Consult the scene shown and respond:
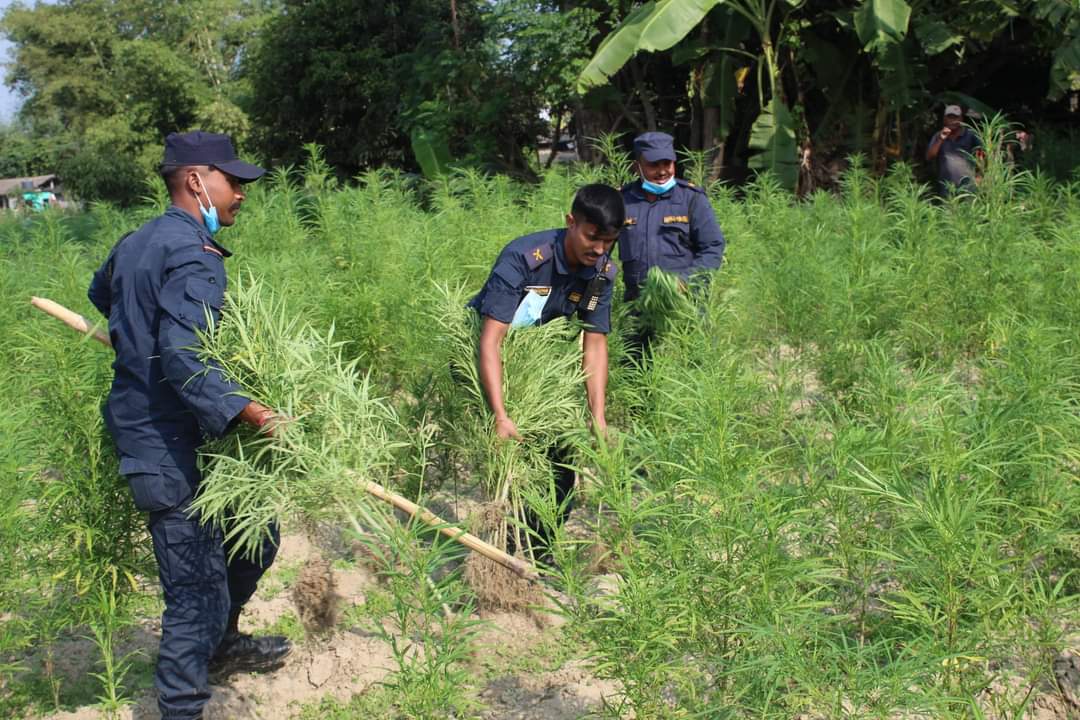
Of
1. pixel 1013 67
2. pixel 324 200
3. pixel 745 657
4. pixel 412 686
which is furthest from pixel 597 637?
pixel 1013 67

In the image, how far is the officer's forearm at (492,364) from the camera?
11.4 feet

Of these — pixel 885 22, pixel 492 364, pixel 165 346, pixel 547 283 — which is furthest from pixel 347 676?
pixel 885 22

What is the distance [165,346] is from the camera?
2650mm

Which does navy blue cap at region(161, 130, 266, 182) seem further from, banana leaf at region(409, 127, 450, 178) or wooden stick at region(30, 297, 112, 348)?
banana leaf at region(409, 127, 450, 178)

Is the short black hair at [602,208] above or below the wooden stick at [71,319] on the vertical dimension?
above

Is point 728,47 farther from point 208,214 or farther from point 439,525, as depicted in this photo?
point 439,525

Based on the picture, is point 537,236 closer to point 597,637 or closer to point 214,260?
point 214,260

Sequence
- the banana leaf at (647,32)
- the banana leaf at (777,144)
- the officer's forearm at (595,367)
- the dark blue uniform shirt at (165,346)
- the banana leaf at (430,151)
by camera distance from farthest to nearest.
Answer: the banana leaf at (430,151)
the banana leaf at (777,144)
the banana leaf at (647,32)
the officer's forearm at (595,367)
the dark blue uniform shirt at (165,346)

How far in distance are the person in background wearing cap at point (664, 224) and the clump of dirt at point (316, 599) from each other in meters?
1.99

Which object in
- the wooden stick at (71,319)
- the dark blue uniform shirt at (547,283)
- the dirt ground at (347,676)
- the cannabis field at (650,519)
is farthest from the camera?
the dark blue uniform shirt at (547,283)

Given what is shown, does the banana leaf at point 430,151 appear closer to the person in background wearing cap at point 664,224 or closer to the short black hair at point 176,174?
the person in background wearing cap at point 664,224

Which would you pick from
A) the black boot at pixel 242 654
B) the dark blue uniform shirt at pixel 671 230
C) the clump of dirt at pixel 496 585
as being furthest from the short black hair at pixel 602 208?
the black boot at pixel 242 654

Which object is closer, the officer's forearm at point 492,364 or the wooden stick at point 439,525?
the wooden stick at point 439,525

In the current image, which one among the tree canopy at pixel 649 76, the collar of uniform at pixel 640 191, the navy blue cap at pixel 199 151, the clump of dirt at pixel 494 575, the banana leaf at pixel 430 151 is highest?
the navy blue cap at pixel 199 151
